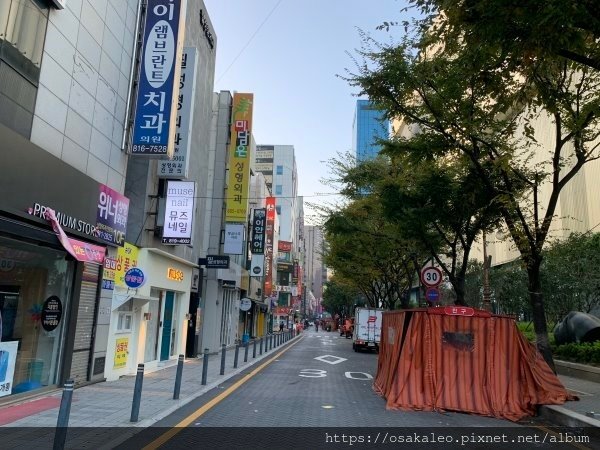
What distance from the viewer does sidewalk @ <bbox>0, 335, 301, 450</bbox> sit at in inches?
269

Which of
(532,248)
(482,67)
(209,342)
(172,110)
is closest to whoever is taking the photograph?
(482,67)

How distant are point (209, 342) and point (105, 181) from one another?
44.0 ft

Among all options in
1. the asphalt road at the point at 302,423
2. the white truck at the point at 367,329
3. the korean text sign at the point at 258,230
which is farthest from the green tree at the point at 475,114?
the korean text sign at the point at 258,230

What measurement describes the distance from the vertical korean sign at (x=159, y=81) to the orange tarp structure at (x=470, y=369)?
782 cm

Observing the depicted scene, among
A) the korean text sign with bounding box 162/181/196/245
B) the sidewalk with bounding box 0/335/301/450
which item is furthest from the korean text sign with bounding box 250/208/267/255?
the sidewalk with bounding box 0/335/301/450

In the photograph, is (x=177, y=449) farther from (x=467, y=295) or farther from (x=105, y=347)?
(x=467, y=295)

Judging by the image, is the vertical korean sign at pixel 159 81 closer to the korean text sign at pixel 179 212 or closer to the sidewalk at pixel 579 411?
the korean text sign at pixel 179 212

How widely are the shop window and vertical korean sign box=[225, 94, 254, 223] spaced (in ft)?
36.7

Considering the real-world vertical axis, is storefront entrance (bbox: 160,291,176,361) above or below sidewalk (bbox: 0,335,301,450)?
above

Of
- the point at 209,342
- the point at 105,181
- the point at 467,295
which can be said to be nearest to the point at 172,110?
the point at 105,181

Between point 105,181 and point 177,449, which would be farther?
point 105,181

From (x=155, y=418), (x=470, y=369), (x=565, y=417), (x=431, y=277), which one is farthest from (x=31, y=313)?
(x=431, y=277)

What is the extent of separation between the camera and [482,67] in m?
8.77

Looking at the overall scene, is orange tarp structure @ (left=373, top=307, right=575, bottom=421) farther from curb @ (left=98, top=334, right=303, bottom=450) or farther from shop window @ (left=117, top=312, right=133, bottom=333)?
shop window @ (left=117, top=312, right=133, bottom=333)
